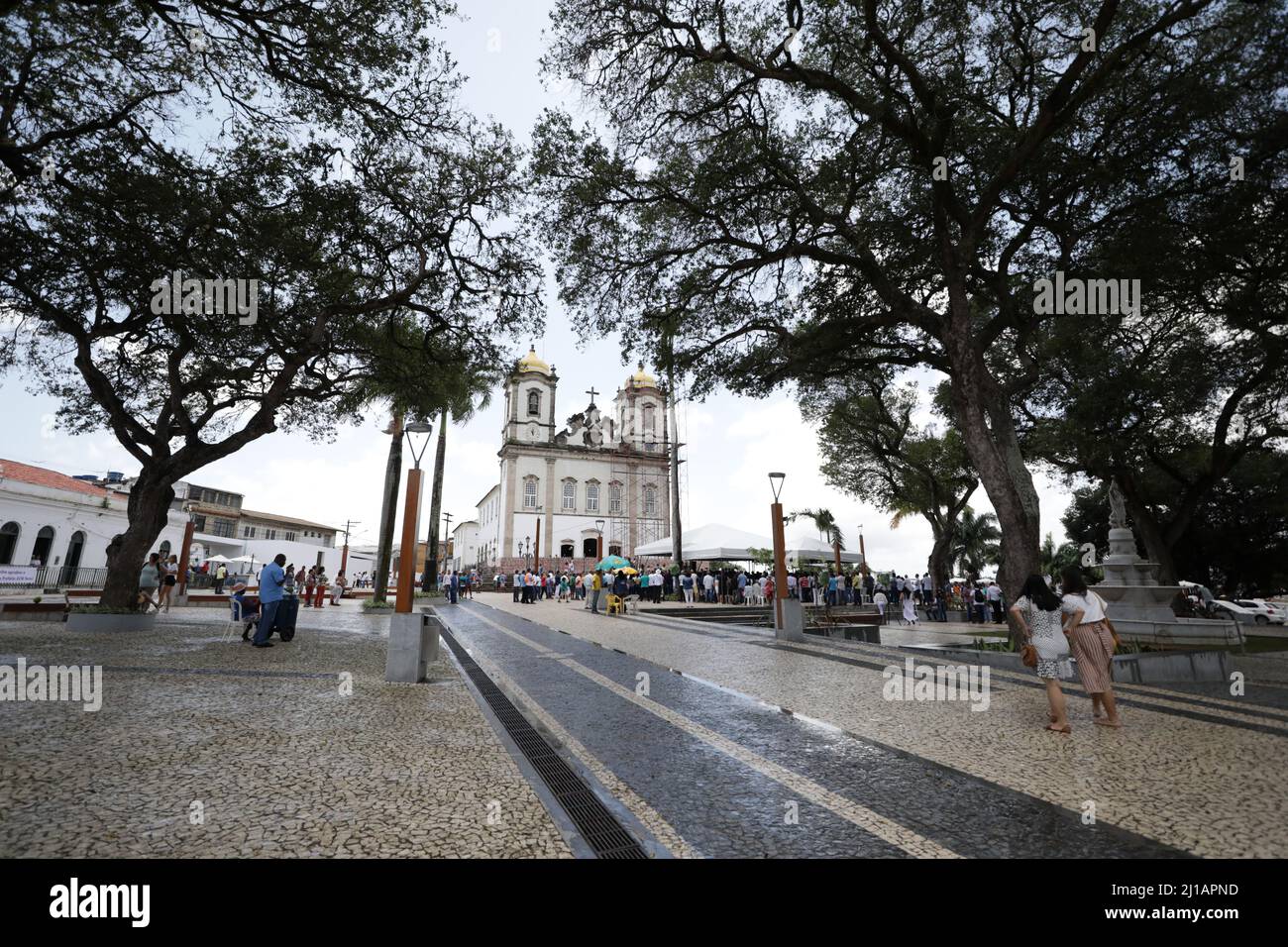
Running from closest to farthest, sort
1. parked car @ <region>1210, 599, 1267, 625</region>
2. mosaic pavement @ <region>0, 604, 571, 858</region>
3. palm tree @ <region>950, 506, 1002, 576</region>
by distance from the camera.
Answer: mosaic pavement @ <region>0, 604, 571, 858</region> < parked car @ <region>1210, 599, 1267, 625</region> < palm tree @ <region>950, 506, 1002, 576</region>

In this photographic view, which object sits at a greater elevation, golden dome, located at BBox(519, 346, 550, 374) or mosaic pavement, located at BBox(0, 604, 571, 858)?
golden dome, located at BBox(519, 346, 550, 374)

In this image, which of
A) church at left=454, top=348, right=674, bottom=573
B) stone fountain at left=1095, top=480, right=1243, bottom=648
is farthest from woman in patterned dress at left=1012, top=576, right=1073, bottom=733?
church at left=454, top=348, right=674, bottom=573

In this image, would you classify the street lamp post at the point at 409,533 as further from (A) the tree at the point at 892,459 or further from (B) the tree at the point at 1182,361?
(A) the tree at the point at 892,459

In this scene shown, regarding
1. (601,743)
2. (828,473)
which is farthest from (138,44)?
(828,473)

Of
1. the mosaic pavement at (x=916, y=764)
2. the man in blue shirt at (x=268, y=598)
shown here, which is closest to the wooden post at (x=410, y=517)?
the mosaic pavement at (x=916, y=764)

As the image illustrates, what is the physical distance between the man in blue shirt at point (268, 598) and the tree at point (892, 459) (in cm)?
1816

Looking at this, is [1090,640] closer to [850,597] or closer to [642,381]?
[850,597]

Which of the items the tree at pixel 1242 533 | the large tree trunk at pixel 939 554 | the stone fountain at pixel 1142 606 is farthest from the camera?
the large tree trunk at pixel 939 554

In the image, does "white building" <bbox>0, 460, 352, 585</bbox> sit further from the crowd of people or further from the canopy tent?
the canopy tent

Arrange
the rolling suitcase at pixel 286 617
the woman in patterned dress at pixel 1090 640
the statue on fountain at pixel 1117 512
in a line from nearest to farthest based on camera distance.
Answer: the woman in patterned dress at pixel 1090 640 → the rolling suitcase at pixel 286 617 → the statue on fountain at pixel 1117 512

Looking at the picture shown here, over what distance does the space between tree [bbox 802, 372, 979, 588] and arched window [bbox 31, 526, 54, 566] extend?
3842 centimetres

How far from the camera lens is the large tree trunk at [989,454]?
9.02 meters

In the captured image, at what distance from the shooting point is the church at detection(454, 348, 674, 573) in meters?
48.0
